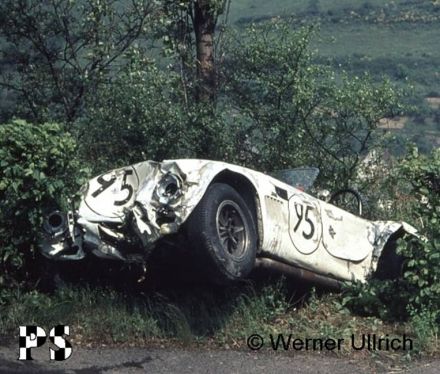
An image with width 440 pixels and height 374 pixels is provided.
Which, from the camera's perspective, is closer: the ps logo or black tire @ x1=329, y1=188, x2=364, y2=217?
the ps logo

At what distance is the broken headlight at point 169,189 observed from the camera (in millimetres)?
7723

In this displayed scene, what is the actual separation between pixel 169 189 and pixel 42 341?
1499 mm

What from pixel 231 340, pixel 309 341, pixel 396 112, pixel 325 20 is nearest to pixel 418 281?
pixel 309 341

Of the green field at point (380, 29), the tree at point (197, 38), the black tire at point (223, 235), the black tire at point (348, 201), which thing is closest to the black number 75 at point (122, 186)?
the black tire at point (223, 235)

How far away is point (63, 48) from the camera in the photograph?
11883 mm

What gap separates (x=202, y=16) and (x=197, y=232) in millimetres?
4888

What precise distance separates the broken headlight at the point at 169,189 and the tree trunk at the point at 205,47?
4.02m

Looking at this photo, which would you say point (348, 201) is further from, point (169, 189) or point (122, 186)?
point (169, 189)

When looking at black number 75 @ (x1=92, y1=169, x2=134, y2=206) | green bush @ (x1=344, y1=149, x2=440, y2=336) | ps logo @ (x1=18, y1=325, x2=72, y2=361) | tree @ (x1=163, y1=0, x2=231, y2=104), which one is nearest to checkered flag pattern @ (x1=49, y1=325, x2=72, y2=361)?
ps logo @ (x1=18, y1=325, x2=72, y2=361)

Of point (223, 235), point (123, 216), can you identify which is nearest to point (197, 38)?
point (123, 216)

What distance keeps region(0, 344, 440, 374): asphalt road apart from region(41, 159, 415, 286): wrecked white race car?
1.95 feet

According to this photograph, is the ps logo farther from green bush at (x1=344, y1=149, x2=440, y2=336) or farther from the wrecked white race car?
green bush at (x1=344, y1=149, x2=440, y2=336)

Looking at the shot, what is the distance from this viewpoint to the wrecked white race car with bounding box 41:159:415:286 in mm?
7664

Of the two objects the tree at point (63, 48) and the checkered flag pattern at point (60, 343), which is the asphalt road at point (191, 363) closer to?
the checkered flag pattern at point (60, 343)
